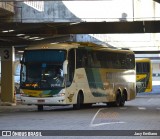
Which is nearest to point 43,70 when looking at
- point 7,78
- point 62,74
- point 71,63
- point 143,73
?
point 62,74

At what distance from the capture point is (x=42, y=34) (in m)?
37.8

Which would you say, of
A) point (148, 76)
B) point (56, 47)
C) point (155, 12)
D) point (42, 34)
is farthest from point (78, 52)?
point (148, 76)

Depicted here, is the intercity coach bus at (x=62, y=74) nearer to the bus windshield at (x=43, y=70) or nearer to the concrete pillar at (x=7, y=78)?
the bus windshield at (x=43, y=70)

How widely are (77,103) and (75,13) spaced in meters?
5.01

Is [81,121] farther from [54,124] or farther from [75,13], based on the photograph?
[75,13]

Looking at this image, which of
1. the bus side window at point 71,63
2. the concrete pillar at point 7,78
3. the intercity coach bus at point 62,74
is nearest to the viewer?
the intercity coach bus at point 62,74

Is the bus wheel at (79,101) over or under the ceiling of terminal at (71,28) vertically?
under

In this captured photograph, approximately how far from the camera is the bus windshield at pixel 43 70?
29.1 metres

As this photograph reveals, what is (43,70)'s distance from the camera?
29.2m

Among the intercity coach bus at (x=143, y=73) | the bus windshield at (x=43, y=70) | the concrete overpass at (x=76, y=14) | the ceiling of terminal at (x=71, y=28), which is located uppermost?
the concrete overpass at (x=76, y=14)

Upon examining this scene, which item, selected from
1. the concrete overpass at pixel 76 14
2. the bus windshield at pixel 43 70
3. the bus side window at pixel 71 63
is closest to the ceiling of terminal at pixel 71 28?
the concrete overpass at pixel 76 14

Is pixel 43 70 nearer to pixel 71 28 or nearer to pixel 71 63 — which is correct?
pixel 71 63

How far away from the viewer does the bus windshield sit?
29.1 m

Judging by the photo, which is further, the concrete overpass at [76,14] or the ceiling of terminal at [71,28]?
the ceiling of terminal at [71,28]
